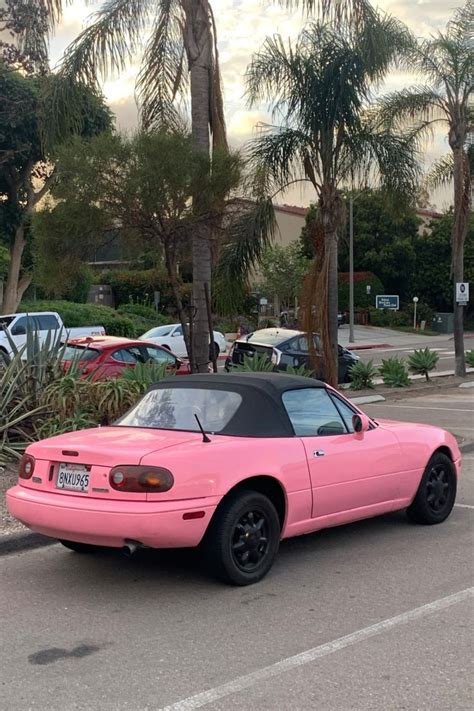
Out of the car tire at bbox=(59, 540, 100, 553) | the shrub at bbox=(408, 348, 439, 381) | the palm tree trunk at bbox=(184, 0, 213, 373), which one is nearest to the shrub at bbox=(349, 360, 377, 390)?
the shrub at bbox=(408, 348, 439, 381)

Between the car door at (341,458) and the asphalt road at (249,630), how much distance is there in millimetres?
405

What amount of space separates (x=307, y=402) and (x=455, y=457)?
1.77m

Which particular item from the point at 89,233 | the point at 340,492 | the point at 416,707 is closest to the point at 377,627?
the point at 416,707

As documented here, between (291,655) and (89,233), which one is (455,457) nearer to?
(291,655)

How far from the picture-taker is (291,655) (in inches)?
173

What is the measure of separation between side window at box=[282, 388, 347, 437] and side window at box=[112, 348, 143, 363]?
8927mm

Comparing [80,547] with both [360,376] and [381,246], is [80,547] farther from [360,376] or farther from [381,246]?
[381,246]

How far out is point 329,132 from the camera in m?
15.4

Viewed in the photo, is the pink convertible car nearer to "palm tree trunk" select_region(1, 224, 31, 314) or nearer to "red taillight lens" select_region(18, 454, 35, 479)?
"red taillight lens" select_region(18, 454, 35, 479)

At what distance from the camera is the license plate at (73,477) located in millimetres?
5433

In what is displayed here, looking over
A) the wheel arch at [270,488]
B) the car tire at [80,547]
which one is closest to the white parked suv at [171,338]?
the car tire at [80,547]

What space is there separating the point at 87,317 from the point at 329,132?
23172 mm

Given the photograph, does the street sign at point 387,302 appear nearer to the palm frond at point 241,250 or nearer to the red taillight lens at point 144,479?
the palm frond at point 241,250

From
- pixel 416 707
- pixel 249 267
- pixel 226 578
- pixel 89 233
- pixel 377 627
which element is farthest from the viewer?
pixel 249 267
